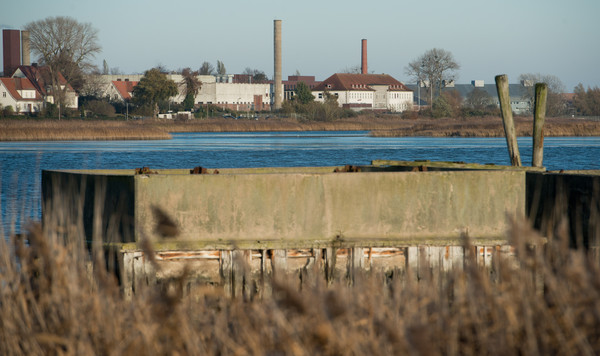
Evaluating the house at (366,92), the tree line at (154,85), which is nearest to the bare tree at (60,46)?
the tree line at (154,85)

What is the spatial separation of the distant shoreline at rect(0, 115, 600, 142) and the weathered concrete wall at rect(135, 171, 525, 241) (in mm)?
50455

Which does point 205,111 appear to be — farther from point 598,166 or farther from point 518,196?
point 518,196

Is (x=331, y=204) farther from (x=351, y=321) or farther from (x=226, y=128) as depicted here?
(x=226, y=128)

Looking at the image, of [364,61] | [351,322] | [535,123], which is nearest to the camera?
[351,322]

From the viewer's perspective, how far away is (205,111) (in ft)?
381

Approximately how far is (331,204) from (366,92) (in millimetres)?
143277

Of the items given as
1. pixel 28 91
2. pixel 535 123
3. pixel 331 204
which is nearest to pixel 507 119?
pixel 535 123

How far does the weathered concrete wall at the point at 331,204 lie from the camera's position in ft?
27.2

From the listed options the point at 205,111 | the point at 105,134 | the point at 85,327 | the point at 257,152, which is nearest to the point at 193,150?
the point at 257,152

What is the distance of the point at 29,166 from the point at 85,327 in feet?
107

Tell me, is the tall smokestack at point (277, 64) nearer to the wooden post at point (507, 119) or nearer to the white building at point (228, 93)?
the white building at point (228, 93)

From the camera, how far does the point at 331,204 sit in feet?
28.0

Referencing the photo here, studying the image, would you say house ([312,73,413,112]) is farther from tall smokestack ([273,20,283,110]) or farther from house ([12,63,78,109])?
house ([12,63,78,109])

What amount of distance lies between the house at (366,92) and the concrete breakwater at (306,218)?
136564 mm
